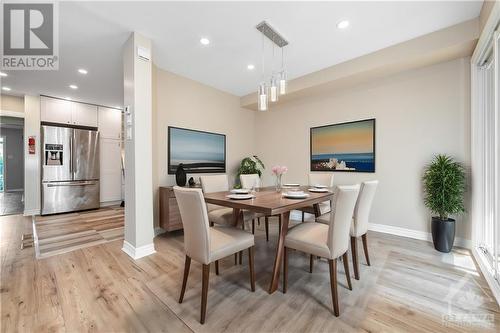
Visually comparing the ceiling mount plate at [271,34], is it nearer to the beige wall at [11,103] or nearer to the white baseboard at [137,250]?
the white baseboard at [137,250]

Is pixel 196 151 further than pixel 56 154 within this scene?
No

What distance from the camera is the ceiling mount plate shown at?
2.36 meters

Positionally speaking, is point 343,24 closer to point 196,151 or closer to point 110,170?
point 196,151

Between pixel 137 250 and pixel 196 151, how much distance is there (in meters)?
2.02

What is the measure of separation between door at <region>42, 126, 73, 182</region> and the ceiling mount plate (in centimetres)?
499

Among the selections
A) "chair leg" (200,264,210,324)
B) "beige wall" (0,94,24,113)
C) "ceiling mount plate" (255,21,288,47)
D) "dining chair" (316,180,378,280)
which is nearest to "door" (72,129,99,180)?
"beige wall" (0,94,24,113)

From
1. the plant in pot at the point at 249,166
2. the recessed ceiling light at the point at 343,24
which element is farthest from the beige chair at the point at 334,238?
the plant in pot at the point at 249,166

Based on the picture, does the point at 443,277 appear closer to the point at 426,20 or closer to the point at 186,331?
the point at 186,331

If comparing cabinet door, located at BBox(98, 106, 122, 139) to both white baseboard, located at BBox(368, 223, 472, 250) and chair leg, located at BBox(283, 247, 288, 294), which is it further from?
white baseboard, located at BBox(368, 223, 472, 250)

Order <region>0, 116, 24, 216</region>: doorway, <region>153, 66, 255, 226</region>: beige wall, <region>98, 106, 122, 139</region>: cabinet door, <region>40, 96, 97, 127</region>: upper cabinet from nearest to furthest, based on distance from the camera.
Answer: <region>153, 66, 255, 226</region>: beige wall, <region>40, 96, 97, 127</region>: upper cabinet, <region>98, 106, 122, 139</region>: cabinet door, <region>0, 116, 24, 216</region>: doorway

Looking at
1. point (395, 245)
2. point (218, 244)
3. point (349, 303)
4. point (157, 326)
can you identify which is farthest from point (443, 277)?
point (157, 326)

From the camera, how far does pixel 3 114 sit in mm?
4480

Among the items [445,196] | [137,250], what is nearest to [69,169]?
[137,250]

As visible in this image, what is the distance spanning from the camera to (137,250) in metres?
2.49
